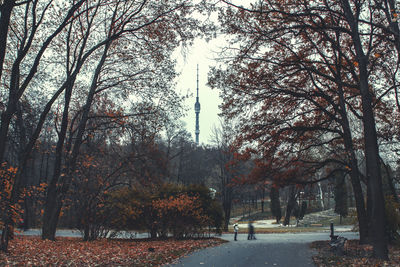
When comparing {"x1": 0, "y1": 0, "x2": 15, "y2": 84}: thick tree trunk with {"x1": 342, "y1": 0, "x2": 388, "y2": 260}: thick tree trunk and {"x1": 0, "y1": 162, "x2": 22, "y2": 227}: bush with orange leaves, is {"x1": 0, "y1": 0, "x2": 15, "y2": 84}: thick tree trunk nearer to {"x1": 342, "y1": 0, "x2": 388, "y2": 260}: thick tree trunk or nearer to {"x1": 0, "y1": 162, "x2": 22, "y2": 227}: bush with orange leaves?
{"x1": 0, "y1": 162, "x2": 22, "y2": 227}: bush with orange leaves

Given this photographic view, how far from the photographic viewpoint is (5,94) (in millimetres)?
17297

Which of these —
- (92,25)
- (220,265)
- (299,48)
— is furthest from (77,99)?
(220,265)

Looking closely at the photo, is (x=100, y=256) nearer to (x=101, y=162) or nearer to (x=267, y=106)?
(x=101, y=162)

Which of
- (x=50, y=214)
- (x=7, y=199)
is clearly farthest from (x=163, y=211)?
(x=7, y=199)

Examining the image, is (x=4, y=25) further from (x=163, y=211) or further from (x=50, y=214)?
(x=163, y=211)

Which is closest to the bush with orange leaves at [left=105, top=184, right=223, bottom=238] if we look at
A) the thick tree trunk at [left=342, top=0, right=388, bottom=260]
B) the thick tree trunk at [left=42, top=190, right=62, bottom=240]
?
the thick tree trunk at [left=42, top=190, right=62, bottom=240]

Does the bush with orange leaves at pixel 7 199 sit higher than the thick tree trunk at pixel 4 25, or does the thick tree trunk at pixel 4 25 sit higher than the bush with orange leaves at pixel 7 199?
the thick tree trunk at pixel 4 25

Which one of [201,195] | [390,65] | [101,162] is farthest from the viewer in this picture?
[201,195]

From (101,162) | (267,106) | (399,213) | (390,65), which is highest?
(390,65)

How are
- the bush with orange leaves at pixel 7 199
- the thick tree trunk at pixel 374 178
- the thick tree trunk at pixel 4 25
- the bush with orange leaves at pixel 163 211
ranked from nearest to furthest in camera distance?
the thick tree trunk at pixel 4 25
the bush with orange leaves at pixel 7 199
the thick tree trunk at pixel 374 178
the bush with orange leaves at pixel 163 211

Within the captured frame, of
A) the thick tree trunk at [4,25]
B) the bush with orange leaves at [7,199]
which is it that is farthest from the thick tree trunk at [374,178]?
the bush with orange leaves at [7,199]

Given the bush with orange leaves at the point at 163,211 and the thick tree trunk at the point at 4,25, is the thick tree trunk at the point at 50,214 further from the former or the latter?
the thick tree trunk at the point at 4,25

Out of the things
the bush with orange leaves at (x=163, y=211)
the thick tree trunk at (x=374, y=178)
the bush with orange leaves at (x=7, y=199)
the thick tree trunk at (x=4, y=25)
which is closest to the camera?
the thick tree trunk at (x=4, y=25)

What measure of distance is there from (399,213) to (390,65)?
23.0ft
